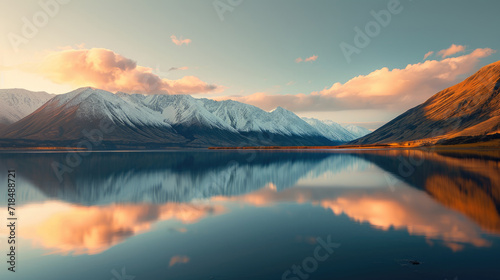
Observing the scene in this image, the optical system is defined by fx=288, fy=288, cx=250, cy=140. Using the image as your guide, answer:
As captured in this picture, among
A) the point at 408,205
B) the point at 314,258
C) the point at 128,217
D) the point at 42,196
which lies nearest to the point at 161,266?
the point at 314,258

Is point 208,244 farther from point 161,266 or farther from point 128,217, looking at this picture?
point 128,217

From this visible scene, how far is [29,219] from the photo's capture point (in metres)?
26.6

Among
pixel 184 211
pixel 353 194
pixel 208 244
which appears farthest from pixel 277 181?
pixel 208 244

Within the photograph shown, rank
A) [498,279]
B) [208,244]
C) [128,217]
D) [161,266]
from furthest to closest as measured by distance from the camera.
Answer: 1. [128,217]
2. [208,244]
3. [161,266]
4. [498,279]

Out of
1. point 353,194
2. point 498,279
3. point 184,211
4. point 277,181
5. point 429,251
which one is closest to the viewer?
point 498,279

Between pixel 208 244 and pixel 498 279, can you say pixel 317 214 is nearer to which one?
pixel 208 244

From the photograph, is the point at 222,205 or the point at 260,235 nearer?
the point at 260,235

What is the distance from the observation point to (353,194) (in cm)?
3659

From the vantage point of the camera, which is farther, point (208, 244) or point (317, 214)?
point (317, 214)

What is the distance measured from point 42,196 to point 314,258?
124ft

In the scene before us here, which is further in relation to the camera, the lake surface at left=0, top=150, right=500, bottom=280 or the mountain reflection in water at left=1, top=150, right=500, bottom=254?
the mountain reflection in water at left=1, top=150, right=500, bottom=254

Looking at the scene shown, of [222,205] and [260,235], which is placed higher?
[222,205]

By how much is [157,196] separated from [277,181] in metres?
21.6

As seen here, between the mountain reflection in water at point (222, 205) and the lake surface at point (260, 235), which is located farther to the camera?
the mountain reflection in water at point (222, 205)
